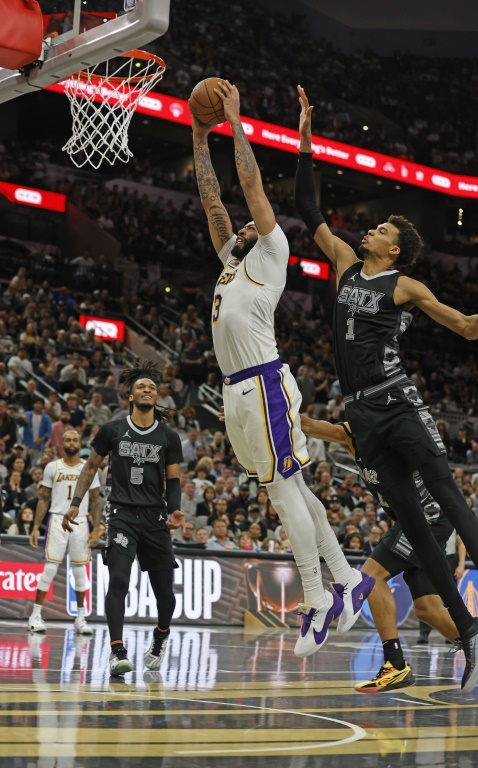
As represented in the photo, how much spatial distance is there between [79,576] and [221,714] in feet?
22.9

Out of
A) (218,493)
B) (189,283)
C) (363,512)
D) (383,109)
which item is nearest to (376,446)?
(218,493)

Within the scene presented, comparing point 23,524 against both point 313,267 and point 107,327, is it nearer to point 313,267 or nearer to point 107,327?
point 107,327

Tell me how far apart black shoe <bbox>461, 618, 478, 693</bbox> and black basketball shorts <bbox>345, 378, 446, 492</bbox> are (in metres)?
0.97

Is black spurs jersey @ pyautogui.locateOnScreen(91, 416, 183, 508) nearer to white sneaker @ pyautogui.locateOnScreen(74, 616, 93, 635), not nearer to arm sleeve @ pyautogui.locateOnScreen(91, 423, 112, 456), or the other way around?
arm sleeve @ pyautogui.locateOnScreen(91, 423, 112, 456)

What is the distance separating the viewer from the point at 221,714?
18.7 ft

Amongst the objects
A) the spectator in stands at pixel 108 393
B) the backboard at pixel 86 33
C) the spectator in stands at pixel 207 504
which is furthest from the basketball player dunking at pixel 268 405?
the spectator in stands at pixel 108 393

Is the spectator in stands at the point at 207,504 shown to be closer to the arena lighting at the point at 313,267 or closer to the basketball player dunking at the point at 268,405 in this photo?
the basketball player dunking at the point at 268,405

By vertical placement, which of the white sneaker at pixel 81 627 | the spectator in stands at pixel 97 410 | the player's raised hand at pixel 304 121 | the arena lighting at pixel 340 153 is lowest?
the white sneaker at pixel 81 627

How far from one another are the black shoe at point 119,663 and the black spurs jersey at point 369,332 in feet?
8.76

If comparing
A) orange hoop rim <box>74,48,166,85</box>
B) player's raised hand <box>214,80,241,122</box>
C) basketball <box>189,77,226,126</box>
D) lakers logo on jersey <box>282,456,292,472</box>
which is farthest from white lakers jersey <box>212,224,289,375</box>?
orange hoop rim <box>74,48,166,85</box>

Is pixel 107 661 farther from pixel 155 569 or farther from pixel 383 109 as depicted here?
pixel 383 109

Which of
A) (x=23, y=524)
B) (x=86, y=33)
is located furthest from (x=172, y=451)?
(x=23, y=524)

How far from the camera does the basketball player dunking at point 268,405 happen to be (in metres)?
6.30

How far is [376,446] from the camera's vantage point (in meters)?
6.20
